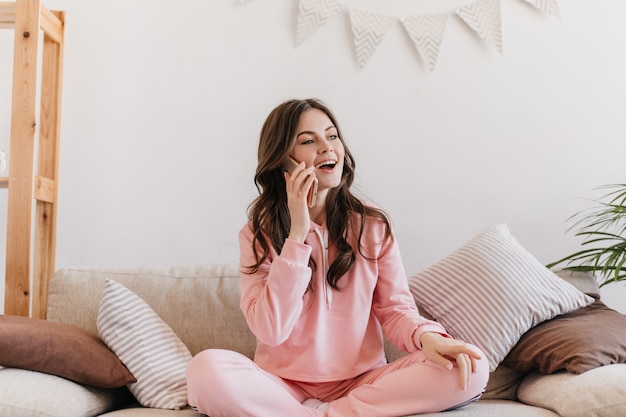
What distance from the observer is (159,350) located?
191 cm

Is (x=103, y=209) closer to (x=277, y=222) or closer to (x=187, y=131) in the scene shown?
(x=187, y=131)

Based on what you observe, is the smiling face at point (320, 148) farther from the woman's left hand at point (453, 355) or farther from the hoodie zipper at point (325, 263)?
the woman's left hand at point (453, 355)

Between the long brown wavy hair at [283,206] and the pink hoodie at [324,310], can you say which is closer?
the pink hoodie at [324,310]

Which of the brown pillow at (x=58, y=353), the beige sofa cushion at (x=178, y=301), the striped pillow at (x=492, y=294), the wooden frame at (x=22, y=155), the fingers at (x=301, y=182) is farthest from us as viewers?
the wooden frame at (x=22, y=155)

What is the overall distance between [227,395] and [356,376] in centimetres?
43

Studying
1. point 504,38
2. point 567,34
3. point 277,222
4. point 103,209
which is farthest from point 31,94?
point 567,34

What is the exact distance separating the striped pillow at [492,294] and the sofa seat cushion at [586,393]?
0.19 meters

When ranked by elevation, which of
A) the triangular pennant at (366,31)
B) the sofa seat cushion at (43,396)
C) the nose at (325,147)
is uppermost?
the triangular pennant at (366,31)

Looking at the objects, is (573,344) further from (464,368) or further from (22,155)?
(22,155)

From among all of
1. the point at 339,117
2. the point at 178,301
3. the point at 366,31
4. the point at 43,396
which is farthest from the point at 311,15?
the point at 43,396

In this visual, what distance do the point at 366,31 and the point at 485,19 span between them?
1.40 ft

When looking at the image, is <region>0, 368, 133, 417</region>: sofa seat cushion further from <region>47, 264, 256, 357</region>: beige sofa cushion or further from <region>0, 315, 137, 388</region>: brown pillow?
<region>47, 264, 256, 357</region>: beige sofa cushion

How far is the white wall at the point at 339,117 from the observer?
8.30 ft

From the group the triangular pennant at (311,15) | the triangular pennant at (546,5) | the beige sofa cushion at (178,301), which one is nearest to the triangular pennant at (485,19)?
the triangular pennant at (546,5)
